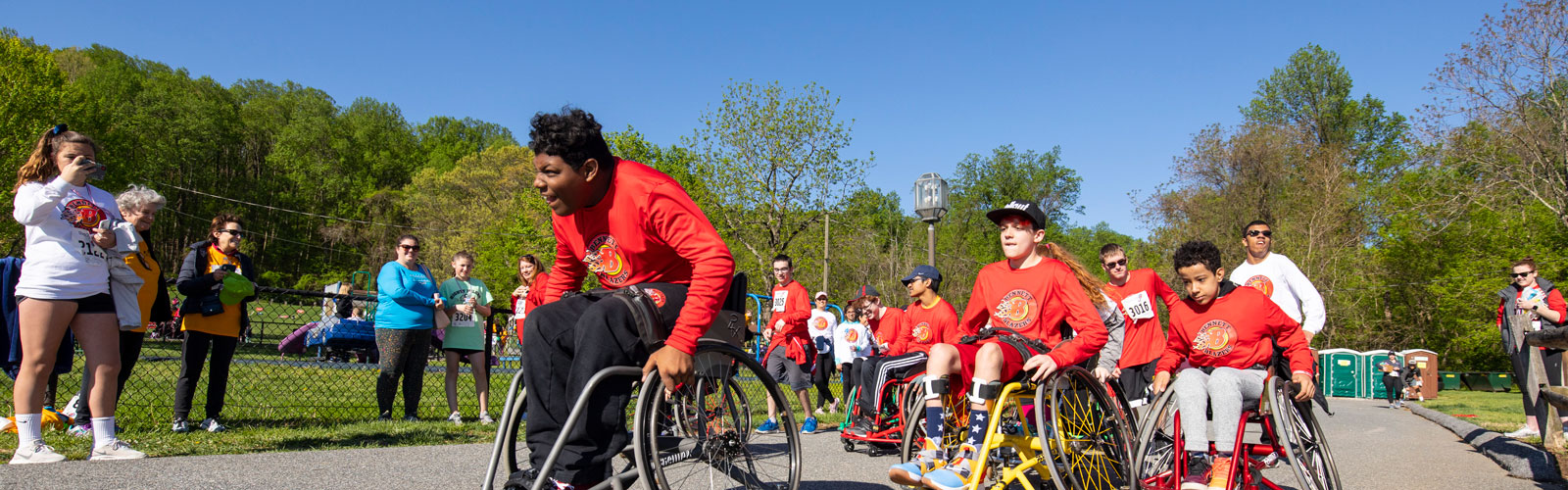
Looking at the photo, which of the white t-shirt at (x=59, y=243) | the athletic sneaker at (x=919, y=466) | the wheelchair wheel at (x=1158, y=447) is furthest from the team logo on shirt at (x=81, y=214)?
the wheelchair wheel at (x=1158, y=447)

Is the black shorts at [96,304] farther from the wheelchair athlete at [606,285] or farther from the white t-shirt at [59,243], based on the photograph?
the wheelchair athlete at [606,285]

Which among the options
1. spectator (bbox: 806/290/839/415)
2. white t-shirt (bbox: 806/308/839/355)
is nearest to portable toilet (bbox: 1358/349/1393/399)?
spectator (bbox: 806/290/839/415)

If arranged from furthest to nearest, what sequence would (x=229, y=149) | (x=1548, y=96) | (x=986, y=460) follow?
(x=229, y=149) < (x=1548, y=96) < (x=986, y=460)

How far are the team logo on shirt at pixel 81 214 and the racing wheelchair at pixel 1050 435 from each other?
4.16 meters

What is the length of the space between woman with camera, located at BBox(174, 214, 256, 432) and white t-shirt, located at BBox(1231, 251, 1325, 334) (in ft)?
21.5

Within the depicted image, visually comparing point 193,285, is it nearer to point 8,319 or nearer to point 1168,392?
point 8,319

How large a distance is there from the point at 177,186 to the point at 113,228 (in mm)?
52039

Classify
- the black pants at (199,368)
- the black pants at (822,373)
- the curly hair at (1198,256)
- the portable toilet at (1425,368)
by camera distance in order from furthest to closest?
the portable toilet at (1425,368), the black pants at (822,373), the black pants at (199,368), the curly hair at (1198,256)

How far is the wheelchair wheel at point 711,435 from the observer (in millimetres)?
2857

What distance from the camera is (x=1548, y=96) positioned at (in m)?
21.8

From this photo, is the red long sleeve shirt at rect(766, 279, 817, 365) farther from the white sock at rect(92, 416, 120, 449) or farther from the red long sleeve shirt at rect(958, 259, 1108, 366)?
the white sock at rect(92, 416, 120, 449)

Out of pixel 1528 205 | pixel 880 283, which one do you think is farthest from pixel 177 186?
pixel 1528 205

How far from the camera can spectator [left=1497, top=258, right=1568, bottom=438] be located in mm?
8266

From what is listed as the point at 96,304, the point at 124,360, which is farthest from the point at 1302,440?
the point at 124,360
